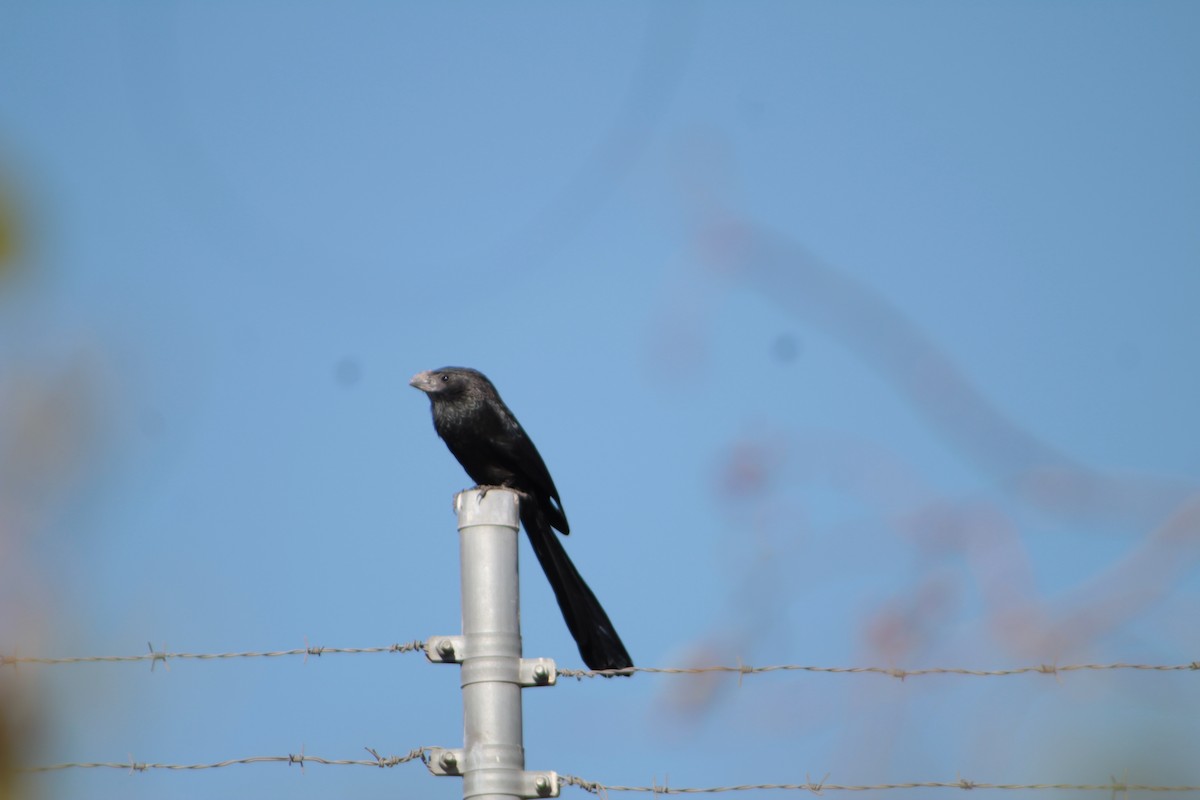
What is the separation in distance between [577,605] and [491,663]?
156 centimetres

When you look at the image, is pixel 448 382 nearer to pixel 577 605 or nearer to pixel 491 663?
pixel 577 605

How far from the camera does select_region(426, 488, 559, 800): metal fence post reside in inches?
157

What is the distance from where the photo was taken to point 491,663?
4.07 meters

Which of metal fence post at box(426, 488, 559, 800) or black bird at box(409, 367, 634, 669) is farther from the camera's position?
black bird at box(409, 367, 634, 669)

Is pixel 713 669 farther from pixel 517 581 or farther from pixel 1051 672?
pixel 1051 672

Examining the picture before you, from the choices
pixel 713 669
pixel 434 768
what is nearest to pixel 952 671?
pixel 713 669

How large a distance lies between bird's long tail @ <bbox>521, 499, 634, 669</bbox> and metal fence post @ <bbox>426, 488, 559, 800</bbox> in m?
1.20

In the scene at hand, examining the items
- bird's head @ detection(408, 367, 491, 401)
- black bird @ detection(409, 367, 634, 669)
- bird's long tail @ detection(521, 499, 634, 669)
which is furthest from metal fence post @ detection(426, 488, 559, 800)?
bird's head @ detection(408, 367, 491, 401)

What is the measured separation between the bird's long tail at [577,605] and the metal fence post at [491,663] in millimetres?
1197

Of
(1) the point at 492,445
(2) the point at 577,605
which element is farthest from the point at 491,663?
(1) the point at 492,445

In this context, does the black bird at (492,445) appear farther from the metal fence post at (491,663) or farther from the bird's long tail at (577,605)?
the metal fence post at (491,663)

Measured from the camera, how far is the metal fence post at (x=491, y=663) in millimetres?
3994

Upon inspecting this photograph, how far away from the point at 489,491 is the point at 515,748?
2.28 feet

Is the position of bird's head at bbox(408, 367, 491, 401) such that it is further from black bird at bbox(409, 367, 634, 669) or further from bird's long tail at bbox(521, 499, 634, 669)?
bird's long tail at bbox(521, 499, 634, 669)
